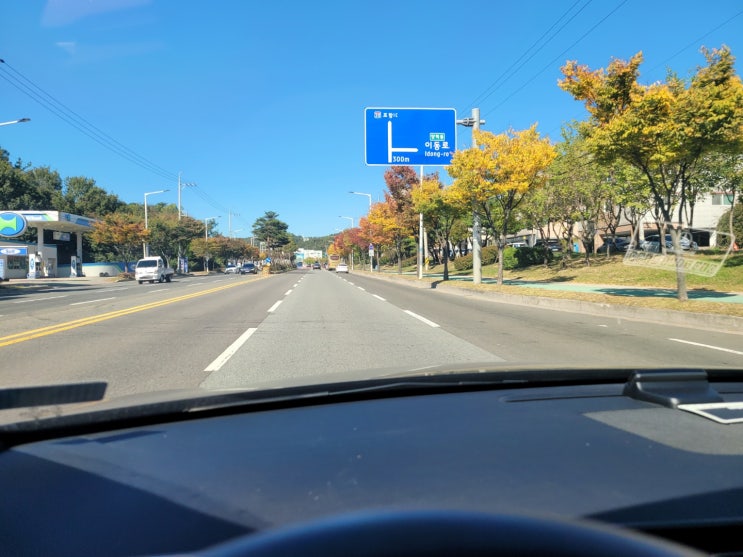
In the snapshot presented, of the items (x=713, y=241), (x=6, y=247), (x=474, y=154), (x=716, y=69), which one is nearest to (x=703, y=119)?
(x=716, y=69)

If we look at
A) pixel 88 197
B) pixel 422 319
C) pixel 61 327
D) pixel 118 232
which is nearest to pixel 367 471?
pixel 422 319

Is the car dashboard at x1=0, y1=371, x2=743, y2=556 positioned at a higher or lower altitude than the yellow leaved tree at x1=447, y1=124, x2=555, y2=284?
lower

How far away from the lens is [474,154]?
21.9 m

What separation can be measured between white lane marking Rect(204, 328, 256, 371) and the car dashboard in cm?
467

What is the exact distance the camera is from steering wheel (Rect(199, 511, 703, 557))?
1.33 meters

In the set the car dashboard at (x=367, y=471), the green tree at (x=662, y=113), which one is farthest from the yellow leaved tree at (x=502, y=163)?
the car dashboard at (x=367, y=471)

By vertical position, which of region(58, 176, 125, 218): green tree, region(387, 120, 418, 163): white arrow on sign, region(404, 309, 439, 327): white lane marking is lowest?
region(404, 309, 439, 327): white lane marking

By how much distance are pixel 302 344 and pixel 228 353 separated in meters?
1.36

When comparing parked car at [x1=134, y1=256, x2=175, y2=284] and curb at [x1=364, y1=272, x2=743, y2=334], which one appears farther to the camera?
parked car at [x1=134, y1=256, x2=175, y2=284]

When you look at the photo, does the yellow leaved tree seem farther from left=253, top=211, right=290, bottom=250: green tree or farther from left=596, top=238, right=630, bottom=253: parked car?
left=253, top=211, right=290, bottom=250: green tree

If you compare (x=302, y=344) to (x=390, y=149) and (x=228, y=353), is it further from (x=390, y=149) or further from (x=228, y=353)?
(x=390, y=149)

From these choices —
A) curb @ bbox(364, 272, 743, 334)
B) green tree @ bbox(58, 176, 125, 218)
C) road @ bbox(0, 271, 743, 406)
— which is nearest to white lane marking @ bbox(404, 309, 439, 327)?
road @ bbox(0, 271, 743, 406)

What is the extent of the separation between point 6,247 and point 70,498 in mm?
60032

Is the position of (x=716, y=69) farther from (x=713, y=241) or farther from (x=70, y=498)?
(x=713, y=241)
